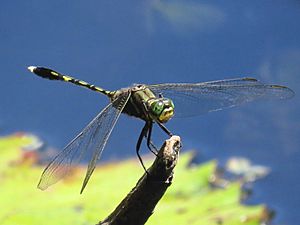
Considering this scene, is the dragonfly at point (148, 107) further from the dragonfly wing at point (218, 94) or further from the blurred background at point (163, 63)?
the blurred background at point (163, 63)

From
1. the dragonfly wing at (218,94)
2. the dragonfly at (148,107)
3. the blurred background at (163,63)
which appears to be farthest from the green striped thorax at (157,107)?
the blurred background at (163,63)

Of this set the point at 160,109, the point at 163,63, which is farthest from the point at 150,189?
the point at 163,63

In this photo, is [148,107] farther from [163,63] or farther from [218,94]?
[163,63]

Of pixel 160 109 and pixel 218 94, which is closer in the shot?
A: pixel 160 109

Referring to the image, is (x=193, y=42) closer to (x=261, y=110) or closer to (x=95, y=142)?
(x=261, y=110)

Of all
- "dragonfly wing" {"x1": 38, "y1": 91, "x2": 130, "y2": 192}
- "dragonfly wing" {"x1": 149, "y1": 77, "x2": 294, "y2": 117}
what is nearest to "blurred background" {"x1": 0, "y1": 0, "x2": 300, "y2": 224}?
"dragonfly wing" {"x1": 149, "y1": 77, "x2": 294, "y2": 117}
